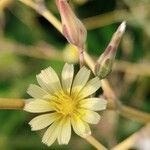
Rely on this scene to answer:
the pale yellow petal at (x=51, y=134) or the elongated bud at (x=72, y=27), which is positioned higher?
the elongated bud at (x=72, y=27)

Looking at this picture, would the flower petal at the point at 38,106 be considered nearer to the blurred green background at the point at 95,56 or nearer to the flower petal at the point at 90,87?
the flower petal at the point at 90,87

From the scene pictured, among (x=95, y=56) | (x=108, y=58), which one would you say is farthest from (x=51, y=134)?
(x=95, y=56)

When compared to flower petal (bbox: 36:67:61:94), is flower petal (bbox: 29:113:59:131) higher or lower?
lower

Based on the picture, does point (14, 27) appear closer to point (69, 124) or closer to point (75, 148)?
point (75, 148)

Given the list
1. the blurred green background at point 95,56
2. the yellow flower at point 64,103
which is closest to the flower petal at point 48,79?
the yellow flower at point 64,103

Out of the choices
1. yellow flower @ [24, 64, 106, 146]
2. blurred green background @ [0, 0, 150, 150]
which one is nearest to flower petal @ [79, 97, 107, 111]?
yellow flower @ [24, 64, 106, 146]

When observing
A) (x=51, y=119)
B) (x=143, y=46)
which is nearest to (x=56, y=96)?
(x=51, y=119)

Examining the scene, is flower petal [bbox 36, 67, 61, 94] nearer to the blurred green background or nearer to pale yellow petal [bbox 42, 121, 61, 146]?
pale yellow petal [bbox 42, 121, 61, 146]

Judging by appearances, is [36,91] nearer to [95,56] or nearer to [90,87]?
[90,87]
